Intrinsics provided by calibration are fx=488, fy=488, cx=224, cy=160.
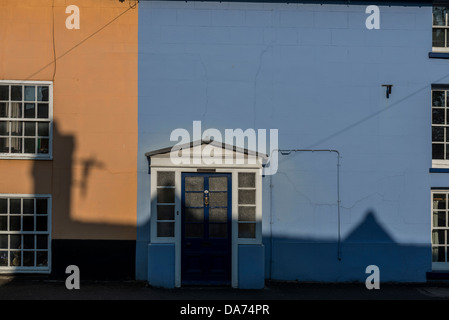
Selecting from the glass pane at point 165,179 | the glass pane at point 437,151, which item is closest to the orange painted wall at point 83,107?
the glass pane at point 165,179

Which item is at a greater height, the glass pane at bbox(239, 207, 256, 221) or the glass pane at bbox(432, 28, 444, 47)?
the glass pane at bbox(432, 28, 444, 47)

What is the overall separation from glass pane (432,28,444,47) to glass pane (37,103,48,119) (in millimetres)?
9534

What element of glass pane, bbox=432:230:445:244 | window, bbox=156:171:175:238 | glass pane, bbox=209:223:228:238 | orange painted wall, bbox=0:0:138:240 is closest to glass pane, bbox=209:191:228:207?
glass pane, bbox=209:223:228:238

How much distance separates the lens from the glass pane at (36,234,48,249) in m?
11.5

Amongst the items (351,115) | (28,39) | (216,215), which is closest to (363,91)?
(351,115)

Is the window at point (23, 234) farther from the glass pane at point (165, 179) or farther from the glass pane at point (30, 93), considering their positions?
the glass pane at point (165, 179)

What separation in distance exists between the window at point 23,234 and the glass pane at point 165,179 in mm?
2710

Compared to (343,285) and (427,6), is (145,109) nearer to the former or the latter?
(343,285)

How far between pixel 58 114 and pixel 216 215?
442 centimetres

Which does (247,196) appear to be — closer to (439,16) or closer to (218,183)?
(218,183)

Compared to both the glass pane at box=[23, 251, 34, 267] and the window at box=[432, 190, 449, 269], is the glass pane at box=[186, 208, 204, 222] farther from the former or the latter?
the window at box=[432, 190, 449, 269]

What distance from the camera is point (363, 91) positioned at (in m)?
11.7

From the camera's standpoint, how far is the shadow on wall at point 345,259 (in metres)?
11.5
